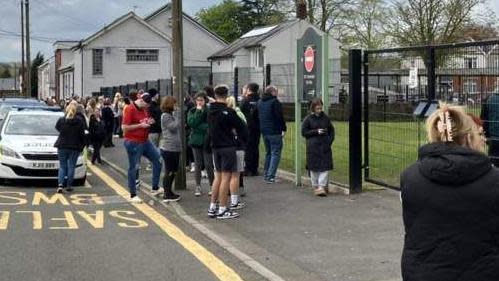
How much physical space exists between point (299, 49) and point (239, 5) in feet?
263

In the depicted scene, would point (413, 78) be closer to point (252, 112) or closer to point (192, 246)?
point (192, 246)

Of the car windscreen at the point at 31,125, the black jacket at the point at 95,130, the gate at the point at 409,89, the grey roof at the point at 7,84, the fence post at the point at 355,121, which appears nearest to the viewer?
the gate at the point at 409,89

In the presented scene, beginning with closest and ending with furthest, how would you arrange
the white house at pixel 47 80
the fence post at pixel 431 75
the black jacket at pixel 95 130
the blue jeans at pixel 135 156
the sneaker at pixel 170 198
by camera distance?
the fence post at pixel 431 75 → the sneaker at pixel 170 198 → the blue jeans at pixel 135 156 → the black jacket at pixel 95 130 → the white house at pixel 47 80

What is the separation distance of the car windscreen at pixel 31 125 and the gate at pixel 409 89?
7.04 meters

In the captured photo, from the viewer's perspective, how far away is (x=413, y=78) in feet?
36.1

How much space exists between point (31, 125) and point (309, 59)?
21.1ft

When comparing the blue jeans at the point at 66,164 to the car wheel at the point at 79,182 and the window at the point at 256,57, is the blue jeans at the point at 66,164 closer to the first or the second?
the car wheel at the point at 79,182

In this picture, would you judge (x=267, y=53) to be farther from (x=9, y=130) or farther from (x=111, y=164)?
(x=9, y=130)

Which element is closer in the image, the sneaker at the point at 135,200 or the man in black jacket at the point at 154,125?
the sneaker at the point at 135,200

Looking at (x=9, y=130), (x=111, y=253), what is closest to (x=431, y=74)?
(x=111, y=253)

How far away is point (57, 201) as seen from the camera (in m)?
13.0

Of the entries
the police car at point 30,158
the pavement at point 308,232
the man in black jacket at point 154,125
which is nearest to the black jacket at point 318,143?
the pavement at point 308,232

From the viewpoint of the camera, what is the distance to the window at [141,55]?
61.0 meters

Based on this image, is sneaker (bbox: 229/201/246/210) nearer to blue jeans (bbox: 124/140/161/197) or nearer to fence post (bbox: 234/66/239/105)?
blue jeans (bbox: 124/140/161/197)
